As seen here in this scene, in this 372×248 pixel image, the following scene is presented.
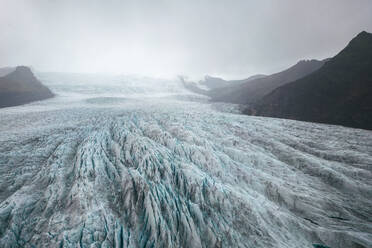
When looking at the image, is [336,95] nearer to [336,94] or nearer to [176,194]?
[336,94]

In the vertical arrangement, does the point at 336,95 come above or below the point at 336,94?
below

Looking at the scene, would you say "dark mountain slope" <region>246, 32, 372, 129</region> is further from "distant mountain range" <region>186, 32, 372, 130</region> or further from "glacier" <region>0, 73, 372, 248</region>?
"glacier" <region>0, 73, 372, 248</region>

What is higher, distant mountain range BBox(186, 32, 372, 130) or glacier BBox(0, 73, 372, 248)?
distant mountain range BBox(186, 32, 372, 130)

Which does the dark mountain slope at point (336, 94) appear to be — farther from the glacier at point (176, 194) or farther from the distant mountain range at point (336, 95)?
the glacier at point (176, 194)

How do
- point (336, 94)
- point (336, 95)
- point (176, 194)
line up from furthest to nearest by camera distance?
point (336, 94)
point (336, 95)
point (176, 194)

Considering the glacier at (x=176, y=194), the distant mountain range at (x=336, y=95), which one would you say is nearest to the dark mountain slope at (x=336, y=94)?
the distant mountain range at (x=336, y=95)

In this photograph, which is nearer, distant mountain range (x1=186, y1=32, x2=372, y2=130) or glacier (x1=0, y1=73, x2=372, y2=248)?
glacier (x1=0, y1=73, x2=372, y2=248)

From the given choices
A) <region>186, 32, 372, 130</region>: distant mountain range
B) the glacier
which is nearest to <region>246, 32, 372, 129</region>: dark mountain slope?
<region>186, 32, 372, 130</region>: distant mountain range

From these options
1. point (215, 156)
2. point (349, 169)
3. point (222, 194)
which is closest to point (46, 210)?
point (222, 194)

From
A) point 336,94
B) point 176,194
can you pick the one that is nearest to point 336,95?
point 336,94
